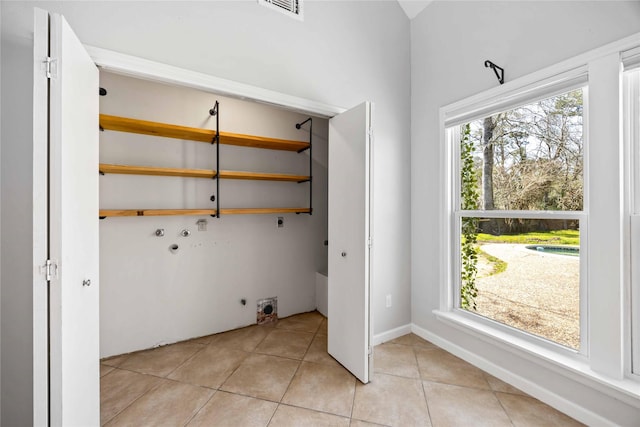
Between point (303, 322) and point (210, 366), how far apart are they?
1074mm

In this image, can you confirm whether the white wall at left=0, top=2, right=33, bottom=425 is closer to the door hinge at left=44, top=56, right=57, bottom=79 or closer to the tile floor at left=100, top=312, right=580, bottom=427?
the door hinge at left=44, top=56, right=57, bottom=79

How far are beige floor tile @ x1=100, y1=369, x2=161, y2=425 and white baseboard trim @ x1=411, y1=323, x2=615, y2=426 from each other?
7.58 feet

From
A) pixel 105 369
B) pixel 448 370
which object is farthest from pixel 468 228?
pixel 105 369

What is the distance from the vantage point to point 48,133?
1035 mm

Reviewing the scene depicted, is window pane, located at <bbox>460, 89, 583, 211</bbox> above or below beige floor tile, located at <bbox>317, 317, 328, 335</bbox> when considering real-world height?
above

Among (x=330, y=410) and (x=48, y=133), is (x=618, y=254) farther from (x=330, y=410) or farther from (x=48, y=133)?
(x=48, y=133)

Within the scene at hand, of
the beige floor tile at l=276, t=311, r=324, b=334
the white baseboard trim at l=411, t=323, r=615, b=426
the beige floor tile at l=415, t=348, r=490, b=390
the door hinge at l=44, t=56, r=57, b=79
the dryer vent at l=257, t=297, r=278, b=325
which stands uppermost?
the door hinge at l=44, t=56, r=57, b=79

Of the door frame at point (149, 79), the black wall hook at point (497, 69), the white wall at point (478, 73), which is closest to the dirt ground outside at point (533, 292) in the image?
the white wall at point (478, 73)

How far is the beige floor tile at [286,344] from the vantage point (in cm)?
233

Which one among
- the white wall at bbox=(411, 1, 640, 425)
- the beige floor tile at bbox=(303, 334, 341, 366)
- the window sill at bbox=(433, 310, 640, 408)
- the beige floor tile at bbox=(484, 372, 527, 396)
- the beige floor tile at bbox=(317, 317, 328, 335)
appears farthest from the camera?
the beige floor tile at bbox=(317, 317, 328, 335)

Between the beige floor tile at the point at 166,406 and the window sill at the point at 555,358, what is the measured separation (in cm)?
199

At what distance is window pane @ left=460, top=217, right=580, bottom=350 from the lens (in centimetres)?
172

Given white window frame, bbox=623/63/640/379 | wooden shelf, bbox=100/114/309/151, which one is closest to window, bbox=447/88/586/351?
white window frame, bbox=623/63/640/379

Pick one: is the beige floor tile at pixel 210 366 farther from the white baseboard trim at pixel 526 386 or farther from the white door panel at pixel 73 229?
the white baseboard trim at pixel 526 386
